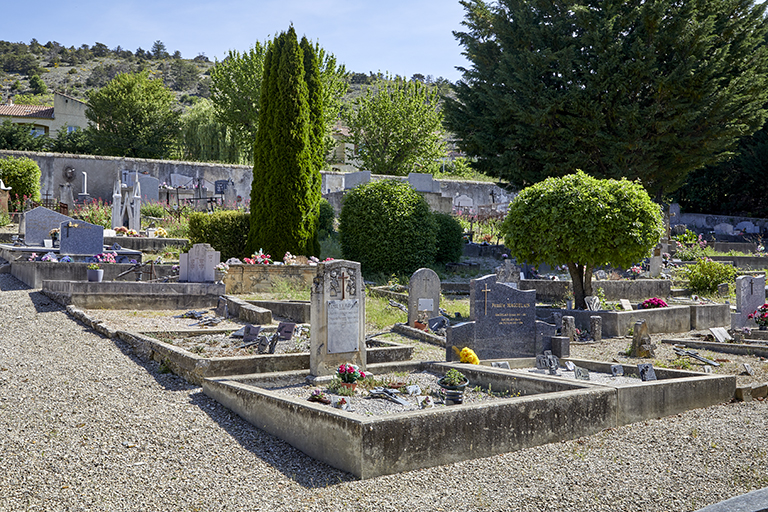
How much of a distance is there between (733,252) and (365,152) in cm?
2149

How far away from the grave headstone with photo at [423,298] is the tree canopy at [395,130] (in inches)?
1036

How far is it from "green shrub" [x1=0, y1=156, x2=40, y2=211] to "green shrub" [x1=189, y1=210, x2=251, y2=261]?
9632 millimetres

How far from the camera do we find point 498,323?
8281 mm

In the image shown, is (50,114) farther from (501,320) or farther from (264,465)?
(264,465)

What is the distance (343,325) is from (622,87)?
536 inches

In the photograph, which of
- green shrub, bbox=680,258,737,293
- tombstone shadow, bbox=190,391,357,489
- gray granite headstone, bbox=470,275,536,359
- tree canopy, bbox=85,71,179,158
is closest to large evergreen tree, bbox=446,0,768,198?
green shrub, bbox=680,258,737,293

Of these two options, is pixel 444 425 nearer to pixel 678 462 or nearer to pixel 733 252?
pixel 678 462

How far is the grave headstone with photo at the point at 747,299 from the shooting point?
31.9 ft

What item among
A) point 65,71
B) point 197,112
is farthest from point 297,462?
point 65,71

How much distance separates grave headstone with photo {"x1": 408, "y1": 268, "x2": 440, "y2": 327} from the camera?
10.2m

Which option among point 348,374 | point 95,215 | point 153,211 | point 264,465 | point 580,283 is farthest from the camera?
point 153,211

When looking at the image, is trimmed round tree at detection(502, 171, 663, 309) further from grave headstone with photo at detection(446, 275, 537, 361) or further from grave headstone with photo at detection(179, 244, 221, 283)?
grave headstone with photo at detection(179, 244, 221, 283)

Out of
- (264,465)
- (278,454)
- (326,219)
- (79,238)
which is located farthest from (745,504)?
(326,219)

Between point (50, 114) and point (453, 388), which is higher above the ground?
point (50, 114)
